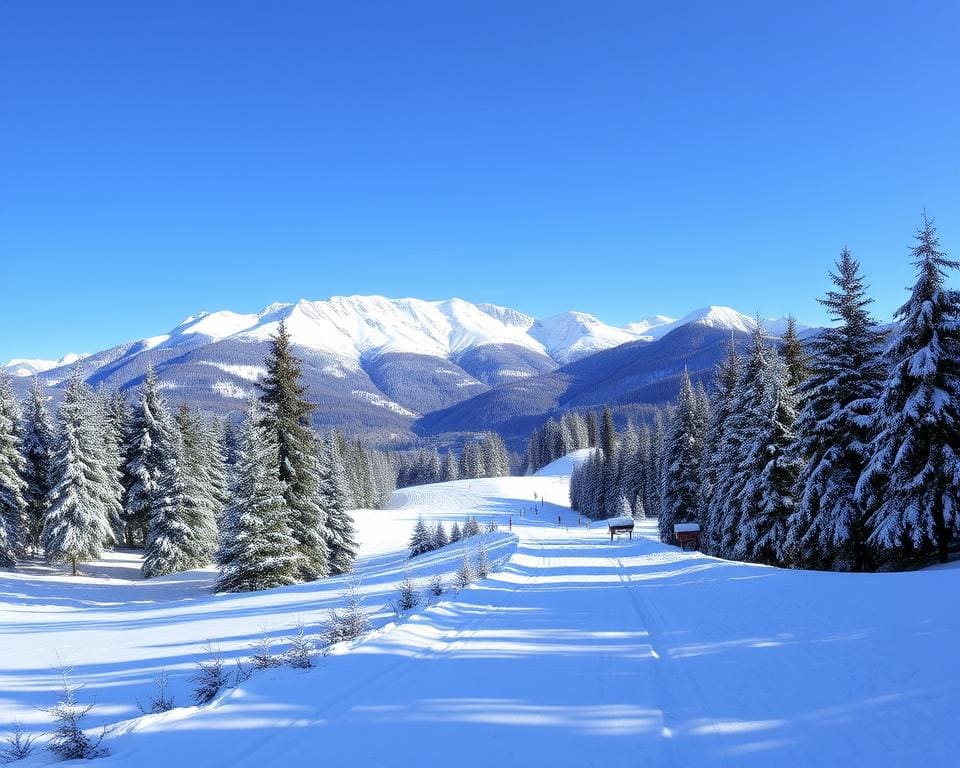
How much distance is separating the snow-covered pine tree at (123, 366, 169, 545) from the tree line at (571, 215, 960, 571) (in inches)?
1384

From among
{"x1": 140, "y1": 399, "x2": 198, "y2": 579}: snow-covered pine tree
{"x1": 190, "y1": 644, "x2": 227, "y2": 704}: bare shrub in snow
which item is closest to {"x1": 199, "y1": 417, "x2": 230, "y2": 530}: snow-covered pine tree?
{"x1": 140, "y1": 399, "x2": 198, "y2": 579}: snow-covered pine tree

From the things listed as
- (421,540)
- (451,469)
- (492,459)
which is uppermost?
(492,459)

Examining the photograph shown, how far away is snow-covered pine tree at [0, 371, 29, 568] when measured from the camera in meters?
28.4

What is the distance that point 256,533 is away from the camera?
21.7 m

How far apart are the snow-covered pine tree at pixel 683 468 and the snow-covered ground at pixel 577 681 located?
76.6ft

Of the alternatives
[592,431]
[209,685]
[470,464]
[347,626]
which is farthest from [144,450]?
[592,431]

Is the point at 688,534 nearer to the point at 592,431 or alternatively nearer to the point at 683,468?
the point at 683,468

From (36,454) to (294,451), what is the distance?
22.9 meters

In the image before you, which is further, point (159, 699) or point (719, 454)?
point (719, 454)

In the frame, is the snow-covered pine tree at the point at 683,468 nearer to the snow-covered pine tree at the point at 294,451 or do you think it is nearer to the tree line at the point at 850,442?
the tree line at the point at 850,442

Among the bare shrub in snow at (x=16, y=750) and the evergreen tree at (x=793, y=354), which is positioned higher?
the evergreen tree at (x=793, y=354)

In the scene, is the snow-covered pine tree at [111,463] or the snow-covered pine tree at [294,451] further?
the snow-covered pine tree at [111,463]

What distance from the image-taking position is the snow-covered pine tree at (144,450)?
122 ft

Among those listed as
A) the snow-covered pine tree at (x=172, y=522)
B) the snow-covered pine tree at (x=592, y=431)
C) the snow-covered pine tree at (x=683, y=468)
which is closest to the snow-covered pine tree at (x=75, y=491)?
the snow-covered pine tree at (x=172, y=522)
